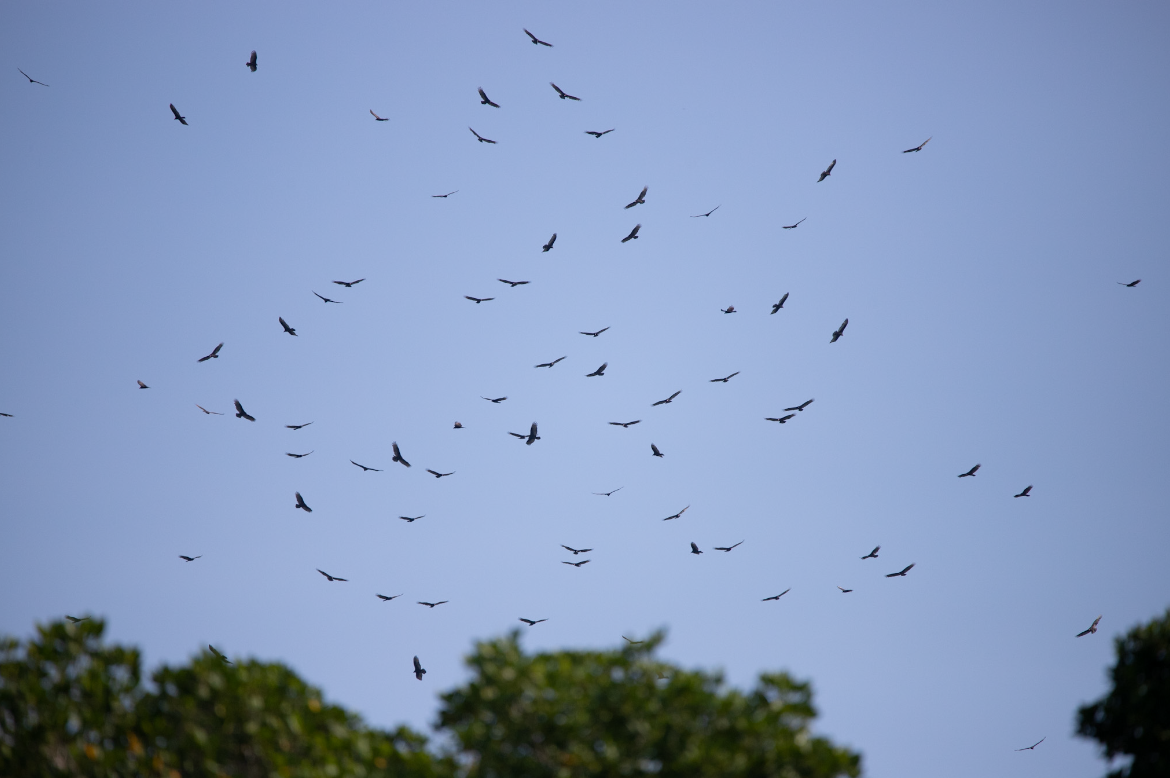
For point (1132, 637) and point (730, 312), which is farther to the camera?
point (730, 312)

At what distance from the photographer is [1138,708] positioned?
85.5ft

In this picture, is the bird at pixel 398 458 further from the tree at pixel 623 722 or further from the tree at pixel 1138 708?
the tree at pixel 1138 708

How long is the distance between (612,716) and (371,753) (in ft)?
19.0

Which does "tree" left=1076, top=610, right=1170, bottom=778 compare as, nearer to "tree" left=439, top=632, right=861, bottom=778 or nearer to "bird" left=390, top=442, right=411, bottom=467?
"tree" left=439, top=632, right=861, bottom=778

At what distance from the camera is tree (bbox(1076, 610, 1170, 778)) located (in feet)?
83.9

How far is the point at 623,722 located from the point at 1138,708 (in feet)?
41.2

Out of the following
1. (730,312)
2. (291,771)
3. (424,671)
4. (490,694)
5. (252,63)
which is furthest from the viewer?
(730,312)

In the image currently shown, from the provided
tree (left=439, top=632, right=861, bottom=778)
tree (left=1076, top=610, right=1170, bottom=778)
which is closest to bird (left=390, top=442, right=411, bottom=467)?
tree (left=439, top=632, right=861, bottom=778)

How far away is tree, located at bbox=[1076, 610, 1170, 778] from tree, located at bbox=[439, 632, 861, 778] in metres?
7.09

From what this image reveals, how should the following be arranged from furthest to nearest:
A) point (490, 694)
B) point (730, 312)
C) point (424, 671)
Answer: point (730, 312) → point (424, 671) → point (490, 694)

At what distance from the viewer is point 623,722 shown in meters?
25.3

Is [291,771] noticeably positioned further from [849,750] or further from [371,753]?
[849,750]

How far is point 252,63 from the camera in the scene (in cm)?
3328

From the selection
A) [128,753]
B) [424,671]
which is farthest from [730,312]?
[128,753]
